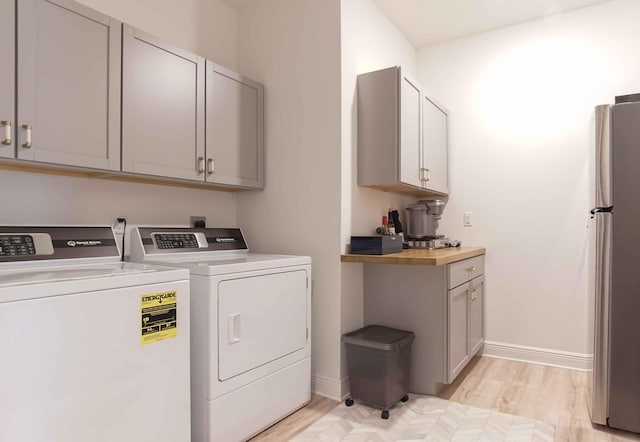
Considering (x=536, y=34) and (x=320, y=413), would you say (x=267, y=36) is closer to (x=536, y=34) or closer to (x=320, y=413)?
(x=536, y=34)

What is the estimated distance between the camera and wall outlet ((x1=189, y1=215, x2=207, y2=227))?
103 inches

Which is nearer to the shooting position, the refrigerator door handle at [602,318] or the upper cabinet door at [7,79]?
the upper cabinet door at [7,79]

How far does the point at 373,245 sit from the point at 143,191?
4.46ft

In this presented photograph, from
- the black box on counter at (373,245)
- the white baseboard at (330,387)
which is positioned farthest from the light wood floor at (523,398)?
the black box on counter at (373,245)

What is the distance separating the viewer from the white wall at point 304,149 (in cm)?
248

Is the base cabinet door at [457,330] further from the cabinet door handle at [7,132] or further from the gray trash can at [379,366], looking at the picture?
the cabinet door handle at [7,132]

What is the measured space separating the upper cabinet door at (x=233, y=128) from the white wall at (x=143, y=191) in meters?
0.32

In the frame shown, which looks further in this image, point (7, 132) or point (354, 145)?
point (354, 145)

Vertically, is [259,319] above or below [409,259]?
below

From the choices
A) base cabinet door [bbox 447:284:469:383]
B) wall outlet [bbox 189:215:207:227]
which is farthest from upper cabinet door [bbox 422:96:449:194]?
wall outlet [bbox 189:215:207:227]

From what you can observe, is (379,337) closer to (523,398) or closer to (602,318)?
(523,398)

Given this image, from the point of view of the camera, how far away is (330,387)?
2473 millimetres

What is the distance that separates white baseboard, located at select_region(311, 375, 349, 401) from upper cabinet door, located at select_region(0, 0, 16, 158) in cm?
194

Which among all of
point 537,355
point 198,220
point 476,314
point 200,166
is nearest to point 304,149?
point 200,166
